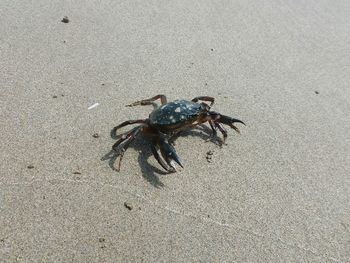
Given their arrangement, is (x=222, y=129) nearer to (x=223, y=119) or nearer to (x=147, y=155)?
(x=223, y=119)

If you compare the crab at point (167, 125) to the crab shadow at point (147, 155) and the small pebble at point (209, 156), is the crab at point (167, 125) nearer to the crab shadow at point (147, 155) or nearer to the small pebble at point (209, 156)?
the crab shadow at point (147, 155)

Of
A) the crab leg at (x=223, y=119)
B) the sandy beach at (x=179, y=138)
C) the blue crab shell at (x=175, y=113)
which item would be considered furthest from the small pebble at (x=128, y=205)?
the crab leg at (x=223, y=119)

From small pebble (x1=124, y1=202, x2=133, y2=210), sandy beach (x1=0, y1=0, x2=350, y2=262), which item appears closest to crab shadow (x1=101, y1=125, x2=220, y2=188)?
sandy beach (x1=0, y1=0, x2=350, y2=262)

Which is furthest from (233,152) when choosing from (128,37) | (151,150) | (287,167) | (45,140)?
(128,37)

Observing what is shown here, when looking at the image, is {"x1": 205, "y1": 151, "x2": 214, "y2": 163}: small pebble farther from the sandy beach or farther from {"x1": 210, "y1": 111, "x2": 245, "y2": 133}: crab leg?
{"x1": 210, "y1": 111, "x2": 245, "y2": 133}: crab leg

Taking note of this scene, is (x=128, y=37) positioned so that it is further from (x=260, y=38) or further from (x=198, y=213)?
(x=198, y=213)

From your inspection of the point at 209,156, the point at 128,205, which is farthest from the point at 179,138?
the point at 128,205
